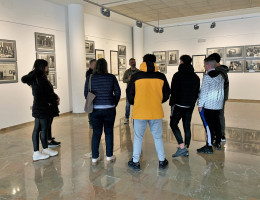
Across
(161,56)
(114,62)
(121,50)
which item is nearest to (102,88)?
(114,62)

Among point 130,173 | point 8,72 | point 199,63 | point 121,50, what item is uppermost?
Answer: point 121,50

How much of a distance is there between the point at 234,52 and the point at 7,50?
28.5 feet

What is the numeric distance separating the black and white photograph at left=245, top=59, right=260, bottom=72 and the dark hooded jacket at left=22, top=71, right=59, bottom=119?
8728mm

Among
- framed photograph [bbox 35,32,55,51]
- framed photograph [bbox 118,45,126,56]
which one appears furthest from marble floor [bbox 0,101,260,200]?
framed photograph [bbox 118,45,126,56]

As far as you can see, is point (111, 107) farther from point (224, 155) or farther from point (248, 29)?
point (248, 29)

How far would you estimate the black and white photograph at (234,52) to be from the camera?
33.1 ft

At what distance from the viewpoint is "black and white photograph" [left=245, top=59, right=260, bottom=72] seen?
9781 millimetres

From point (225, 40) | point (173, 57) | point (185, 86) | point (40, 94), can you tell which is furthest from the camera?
point (173, 57)

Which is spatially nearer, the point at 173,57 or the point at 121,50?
the point at 121,50

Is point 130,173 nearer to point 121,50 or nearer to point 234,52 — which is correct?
point 121,50

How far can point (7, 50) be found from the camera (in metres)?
6.09

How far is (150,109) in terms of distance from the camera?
10.6 feet

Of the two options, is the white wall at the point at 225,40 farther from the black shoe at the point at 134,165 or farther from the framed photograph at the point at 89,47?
the black shoe at the point at 134,165

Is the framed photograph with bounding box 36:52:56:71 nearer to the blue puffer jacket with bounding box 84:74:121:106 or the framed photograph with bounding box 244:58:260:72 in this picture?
the blue puffer jacket with bounding box 84:74:121:106
